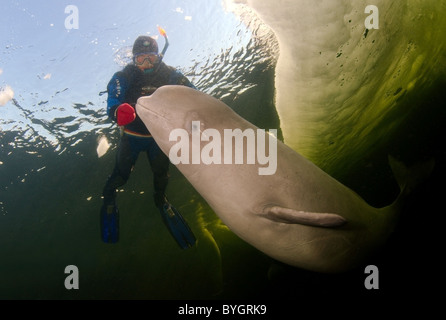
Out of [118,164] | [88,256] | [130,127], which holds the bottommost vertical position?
[88,256]

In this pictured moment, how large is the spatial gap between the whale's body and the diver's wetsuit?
116 inches

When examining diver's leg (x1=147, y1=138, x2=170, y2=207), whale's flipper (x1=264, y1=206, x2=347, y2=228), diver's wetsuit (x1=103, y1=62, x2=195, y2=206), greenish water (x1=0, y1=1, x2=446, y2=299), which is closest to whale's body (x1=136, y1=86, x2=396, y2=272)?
whale's flipper (x1=264, y1=206, x2=347, y2=228)

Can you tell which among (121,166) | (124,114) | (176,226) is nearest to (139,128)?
(121,166)

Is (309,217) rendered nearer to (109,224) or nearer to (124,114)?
(124,114)

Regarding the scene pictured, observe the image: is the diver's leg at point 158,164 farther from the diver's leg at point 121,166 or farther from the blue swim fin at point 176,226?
the blue swim fin at point 176,226

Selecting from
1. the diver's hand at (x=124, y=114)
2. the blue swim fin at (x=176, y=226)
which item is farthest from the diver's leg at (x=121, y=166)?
the diver's hand at (x=124, y=114)

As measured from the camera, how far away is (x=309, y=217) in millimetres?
2523

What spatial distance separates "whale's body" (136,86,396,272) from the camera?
8.87ft

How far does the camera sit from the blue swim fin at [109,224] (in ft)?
23.2

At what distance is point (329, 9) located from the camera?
15.5ft

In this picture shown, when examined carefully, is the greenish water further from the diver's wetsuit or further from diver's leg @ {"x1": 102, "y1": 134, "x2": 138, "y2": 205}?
diver's leg @ {"x1": 102, "y1": 134, "x2": 138, "y2": 205}
